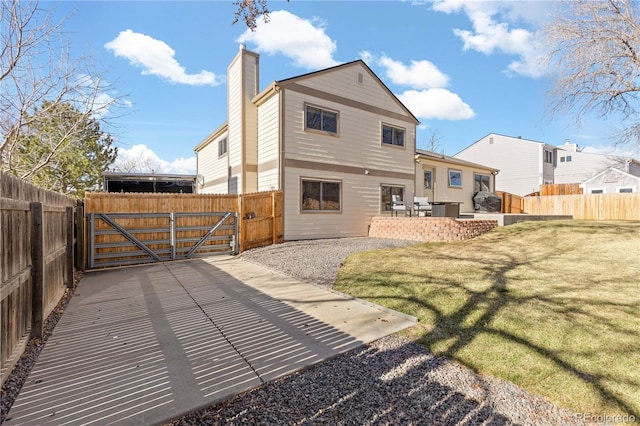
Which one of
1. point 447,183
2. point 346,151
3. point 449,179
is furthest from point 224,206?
point 449,179

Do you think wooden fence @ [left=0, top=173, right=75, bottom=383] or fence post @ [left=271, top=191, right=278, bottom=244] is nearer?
wooden fence @ [left=0, top=173, right=75, bottom=383]

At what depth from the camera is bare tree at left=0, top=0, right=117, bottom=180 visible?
7414mm

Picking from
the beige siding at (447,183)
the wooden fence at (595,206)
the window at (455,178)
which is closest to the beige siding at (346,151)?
the beige siding at (447,183)

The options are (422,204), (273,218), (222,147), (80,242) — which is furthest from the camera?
(222,147)

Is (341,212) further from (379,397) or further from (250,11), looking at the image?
(379,397)

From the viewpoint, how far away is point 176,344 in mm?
3439

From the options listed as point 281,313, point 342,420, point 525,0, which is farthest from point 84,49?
point 525,0

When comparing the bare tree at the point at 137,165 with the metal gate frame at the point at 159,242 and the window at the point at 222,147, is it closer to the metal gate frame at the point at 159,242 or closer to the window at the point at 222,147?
the window at the point at 222,147

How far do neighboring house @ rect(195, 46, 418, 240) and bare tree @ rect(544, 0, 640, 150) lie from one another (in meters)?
6.30

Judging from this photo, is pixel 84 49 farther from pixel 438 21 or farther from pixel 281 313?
pixel 438 21

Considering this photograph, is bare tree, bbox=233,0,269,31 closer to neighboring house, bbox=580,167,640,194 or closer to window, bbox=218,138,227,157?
window, bbox=218,138,227,157

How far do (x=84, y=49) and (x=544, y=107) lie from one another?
1702 cm

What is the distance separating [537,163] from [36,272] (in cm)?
3351

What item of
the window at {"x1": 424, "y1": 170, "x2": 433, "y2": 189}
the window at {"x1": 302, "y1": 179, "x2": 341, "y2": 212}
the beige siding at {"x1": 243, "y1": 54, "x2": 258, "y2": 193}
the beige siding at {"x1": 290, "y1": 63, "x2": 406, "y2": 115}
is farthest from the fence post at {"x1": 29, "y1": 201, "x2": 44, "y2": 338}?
the window at {"x1": 424, "y1": 170, "x2": 433, "y2": 189}
